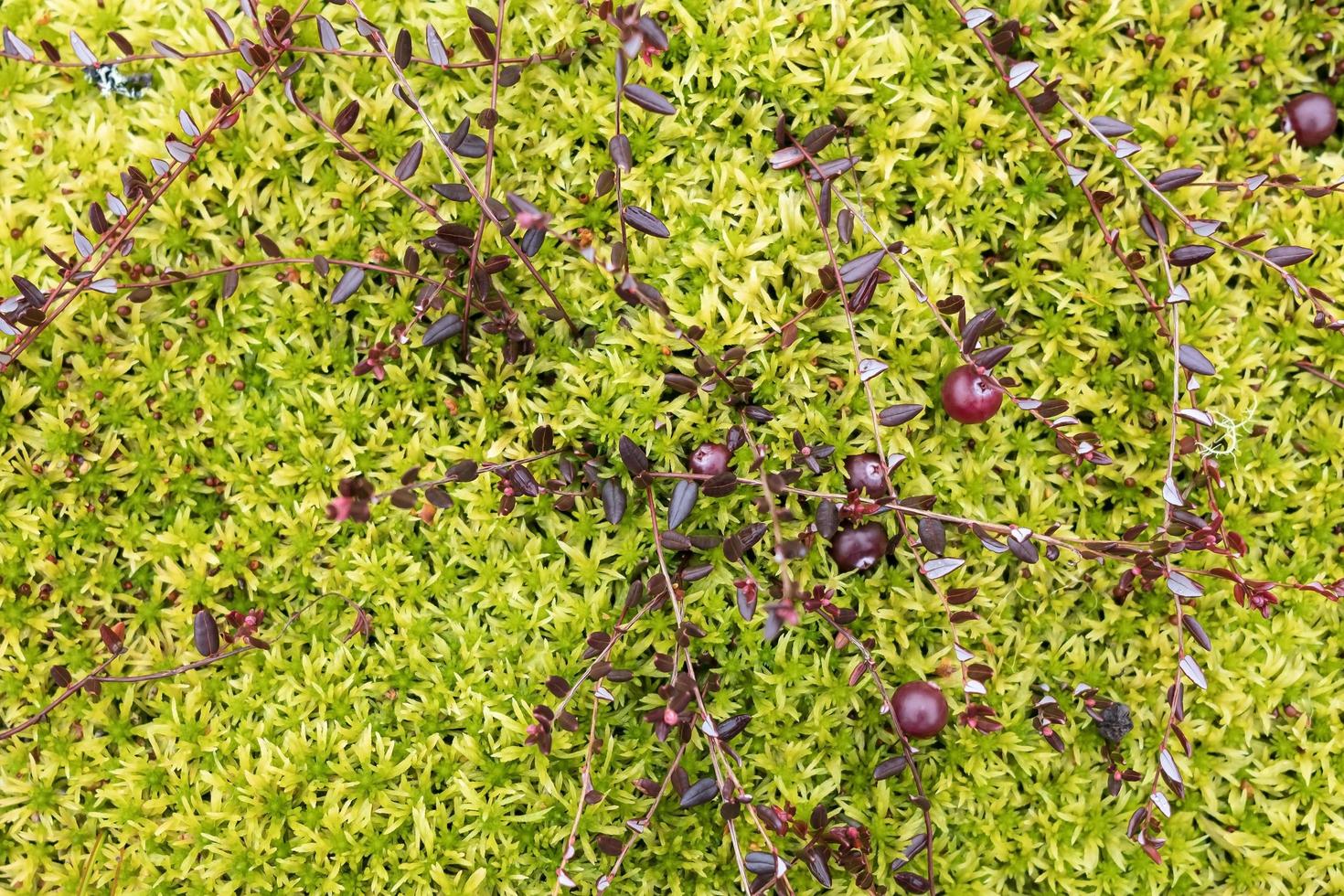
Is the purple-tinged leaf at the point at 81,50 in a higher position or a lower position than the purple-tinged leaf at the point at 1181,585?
higher

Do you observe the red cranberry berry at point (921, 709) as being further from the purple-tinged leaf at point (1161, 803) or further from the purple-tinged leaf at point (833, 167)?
the purple-tinged leaf at point (833, 167)

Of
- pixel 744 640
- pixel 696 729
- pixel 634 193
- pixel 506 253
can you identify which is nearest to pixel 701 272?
pixel 634 193

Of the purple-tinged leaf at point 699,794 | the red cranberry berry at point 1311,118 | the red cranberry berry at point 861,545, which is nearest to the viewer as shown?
the purple-tinged leaf at point 699,794

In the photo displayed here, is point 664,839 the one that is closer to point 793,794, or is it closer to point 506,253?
point 793,794

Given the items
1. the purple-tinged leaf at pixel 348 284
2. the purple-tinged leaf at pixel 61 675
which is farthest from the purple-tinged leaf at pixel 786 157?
the purple-tinged leaf at pixel 61 675

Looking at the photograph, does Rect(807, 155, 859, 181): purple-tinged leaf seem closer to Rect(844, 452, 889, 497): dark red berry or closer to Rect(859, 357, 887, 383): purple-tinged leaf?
Rect(859, 357, 887, 383): purple-tinged leaf
